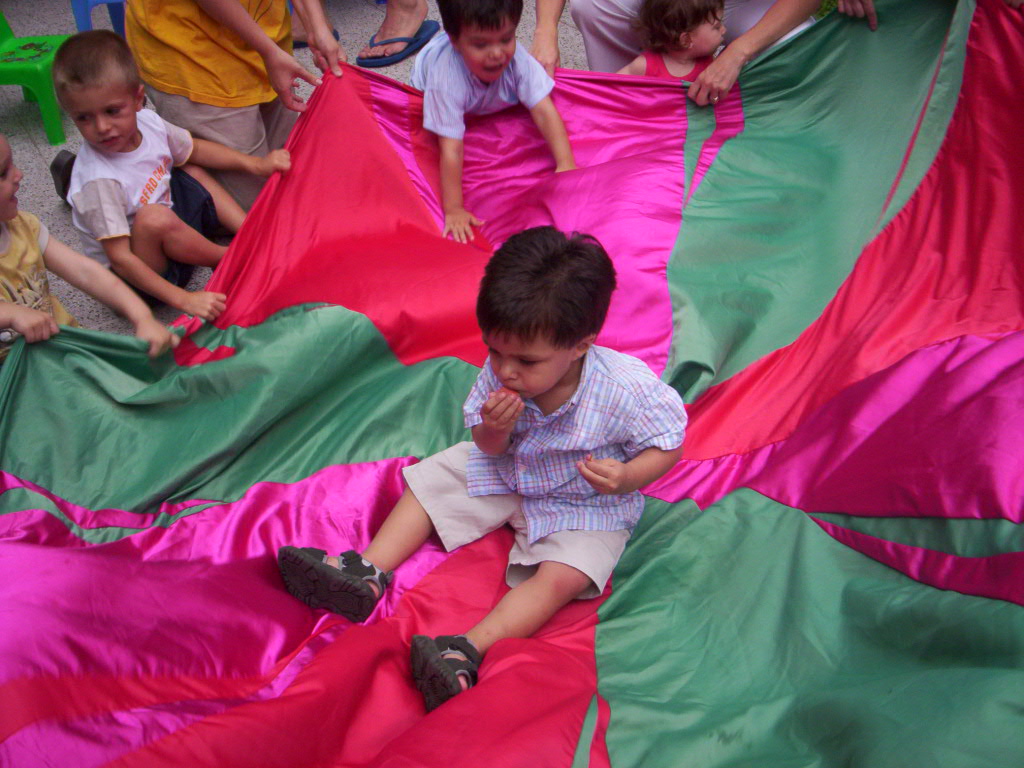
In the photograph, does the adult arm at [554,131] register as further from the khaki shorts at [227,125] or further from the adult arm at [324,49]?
the khaki shorts at [227,125]

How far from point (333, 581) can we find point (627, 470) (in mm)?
426

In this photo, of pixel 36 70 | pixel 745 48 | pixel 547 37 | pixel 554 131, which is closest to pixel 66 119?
pixel 36 70

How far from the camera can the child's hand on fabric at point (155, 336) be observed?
157 cm

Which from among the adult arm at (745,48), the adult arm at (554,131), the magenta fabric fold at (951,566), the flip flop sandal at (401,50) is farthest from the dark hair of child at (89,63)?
the magenta fabric fold at (951,566)

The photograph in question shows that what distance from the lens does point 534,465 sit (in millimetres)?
1296

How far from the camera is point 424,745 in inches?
36.9

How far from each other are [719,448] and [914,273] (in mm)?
487

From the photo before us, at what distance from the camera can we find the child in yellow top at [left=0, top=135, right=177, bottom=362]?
1.57 m

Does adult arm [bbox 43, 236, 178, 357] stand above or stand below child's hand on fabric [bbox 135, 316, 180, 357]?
above

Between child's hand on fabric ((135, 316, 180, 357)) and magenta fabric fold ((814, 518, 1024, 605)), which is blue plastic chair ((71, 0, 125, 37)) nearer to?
child's hand on fabric ((135, 316, 180, 357))

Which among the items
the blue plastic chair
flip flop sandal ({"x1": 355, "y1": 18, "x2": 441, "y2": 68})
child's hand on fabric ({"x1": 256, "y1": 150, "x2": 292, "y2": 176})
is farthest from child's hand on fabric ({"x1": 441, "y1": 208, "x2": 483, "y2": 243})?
the blue plastic chair

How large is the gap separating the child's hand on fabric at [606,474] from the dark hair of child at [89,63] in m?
1.40

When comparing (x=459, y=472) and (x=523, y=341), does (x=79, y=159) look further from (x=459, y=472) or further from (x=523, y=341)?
(x=523, y=341)

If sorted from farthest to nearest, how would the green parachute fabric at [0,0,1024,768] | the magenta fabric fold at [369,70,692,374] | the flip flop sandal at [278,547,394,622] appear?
the magenta fabric fold at [369,70,692,374]
the flip flop sandal at [278,547,394,622]
the green parachute fabric at [0,0,1024,768]
